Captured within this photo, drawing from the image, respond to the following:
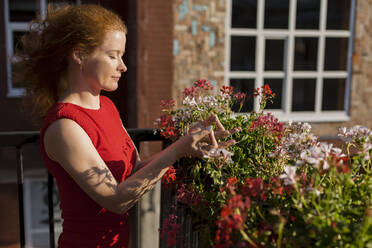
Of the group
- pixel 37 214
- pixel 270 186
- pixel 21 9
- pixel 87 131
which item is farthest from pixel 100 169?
pixel 21 9

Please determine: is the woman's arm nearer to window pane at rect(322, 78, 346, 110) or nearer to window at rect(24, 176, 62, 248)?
window at rect(24, 176, 62, 248)

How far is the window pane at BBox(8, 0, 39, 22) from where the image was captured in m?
6.65

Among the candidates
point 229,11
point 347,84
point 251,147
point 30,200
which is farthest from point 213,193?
point 347,84

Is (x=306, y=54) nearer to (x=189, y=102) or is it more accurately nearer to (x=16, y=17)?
(x=16, y=17)

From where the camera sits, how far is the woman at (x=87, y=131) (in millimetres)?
1407

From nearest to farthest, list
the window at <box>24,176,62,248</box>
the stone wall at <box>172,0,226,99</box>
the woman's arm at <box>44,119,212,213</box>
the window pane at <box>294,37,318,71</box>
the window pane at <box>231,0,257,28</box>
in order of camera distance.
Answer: the woman's arm at <box>44,119,212,213</box> → the window at <box>24,176,62,248</box> → the stone wall at <box>172,0,226,99</box> → the window pane at <box>231,0,257,28</box> → the window pane at <box>294,37,318,71</box>

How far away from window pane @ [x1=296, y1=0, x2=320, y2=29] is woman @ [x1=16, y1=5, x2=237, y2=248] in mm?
5596

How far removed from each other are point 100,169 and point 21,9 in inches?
243

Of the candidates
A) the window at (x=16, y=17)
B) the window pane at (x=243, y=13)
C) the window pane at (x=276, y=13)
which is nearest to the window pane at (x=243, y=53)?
the window pane at (x=243, y=13)

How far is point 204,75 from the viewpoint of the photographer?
6.16 meters

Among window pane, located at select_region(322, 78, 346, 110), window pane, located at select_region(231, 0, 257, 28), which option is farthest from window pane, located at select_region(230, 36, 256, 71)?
window pane, located at select_region(322, 78, 346, 110)

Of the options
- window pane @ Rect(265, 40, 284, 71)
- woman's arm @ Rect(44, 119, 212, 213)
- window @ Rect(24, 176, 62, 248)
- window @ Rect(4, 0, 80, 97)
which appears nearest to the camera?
woman's arm @ Rect(44, 119, 212, 213)

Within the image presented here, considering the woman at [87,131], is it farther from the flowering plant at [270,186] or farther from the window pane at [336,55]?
the window pane at [336,55]

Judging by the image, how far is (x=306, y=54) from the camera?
6.90 metres
